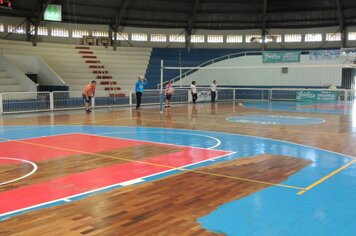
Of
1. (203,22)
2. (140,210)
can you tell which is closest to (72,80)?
(203,22)

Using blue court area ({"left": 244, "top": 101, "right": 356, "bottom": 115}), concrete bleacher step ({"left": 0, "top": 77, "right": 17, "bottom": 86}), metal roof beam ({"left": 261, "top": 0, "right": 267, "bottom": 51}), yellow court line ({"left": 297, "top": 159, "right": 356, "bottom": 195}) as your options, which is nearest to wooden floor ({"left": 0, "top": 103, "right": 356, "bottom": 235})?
yellow court line ({"left": 297, "top": 159, "right": 356, "bottom": 195})

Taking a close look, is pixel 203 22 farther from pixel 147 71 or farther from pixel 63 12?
pixel 63 12

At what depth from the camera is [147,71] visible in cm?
2842

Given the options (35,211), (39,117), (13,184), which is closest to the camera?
(35,211)

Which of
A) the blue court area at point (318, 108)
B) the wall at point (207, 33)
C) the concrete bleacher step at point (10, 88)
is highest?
the wall at point (207, 33)

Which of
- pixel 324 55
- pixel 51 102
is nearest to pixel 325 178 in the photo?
pixel 51 102

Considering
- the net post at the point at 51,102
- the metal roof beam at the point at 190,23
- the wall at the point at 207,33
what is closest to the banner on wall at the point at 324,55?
the wall at the point at 207,33

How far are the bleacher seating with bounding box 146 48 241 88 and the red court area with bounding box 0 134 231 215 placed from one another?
18.4m

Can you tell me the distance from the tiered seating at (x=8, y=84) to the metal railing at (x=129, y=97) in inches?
133

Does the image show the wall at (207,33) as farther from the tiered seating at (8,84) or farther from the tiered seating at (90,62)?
the tiered seating at (8,84)

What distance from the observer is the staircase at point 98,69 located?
25141 mm

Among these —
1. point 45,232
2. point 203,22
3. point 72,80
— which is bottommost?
point 45,232

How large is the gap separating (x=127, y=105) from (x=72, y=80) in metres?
5.39

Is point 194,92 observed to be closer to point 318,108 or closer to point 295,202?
point 318,108
